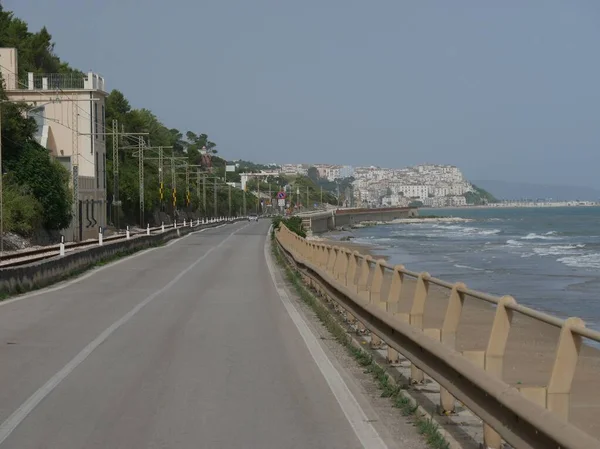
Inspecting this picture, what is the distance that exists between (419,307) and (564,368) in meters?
4.45

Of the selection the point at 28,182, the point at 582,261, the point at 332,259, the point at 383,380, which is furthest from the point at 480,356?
the point at 28,182

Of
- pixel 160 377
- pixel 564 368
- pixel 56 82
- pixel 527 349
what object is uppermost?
pixel 56 82

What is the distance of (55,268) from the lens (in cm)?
2914

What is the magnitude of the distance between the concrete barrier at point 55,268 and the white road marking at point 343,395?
9.10 metres

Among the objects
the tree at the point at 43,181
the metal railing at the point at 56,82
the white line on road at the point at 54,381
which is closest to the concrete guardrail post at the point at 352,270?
the white line on road at the point at 54,381

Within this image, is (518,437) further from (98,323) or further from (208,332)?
(98,323)

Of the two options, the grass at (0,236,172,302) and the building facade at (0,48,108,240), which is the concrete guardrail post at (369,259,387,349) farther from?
the building facade at (0,48,108,240)

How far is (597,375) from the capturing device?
22.1 ft

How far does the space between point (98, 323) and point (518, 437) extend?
40.6 ft

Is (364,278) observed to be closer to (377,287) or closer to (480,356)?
(377,287)

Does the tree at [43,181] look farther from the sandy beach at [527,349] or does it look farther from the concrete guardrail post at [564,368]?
the concrete guardrail post at [564,368]

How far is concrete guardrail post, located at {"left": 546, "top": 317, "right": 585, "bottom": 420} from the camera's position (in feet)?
19.0

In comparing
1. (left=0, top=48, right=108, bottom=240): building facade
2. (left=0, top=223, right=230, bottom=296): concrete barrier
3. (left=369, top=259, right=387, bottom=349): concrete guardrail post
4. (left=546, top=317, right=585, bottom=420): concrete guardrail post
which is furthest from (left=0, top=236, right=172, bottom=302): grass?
(left=0, top=48, right=108, bottom=240): building facade

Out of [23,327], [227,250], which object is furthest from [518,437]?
[227,250]
